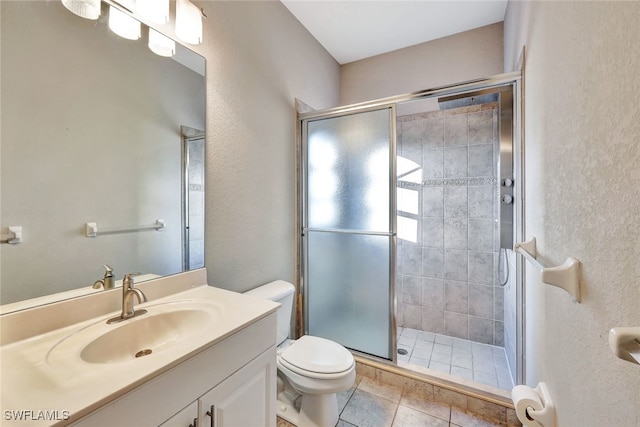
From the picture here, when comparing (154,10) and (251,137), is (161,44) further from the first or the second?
(251,137)

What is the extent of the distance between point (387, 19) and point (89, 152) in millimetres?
2222

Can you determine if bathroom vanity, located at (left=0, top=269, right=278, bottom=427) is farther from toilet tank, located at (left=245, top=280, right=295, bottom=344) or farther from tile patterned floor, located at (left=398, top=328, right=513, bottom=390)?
tile patterned floor, located at (left=398, top=328, right=513, bottom=390)

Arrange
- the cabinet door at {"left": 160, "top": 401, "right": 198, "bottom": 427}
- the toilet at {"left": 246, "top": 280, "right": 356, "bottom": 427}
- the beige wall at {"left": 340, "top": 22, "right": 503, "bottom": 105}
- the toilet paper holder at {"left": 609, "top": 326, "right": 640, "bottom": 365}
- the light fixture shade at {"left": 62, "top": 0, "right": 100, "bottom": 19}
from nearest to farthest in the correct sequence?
the toilet paper holder at {"left": 609, "top": 326, "right": 640, "bottom": 365}
the cabinet door at {"left": 160, "top": 401, "right": 198, "bottom": 427}
the light fixture shade at {"left": 62, "top": 0, "right": 100, "bottom": 19}
the toilet at {"left": 246, "top": 280, "right": 356, "bottom": 427}
the beige wall at {"left": 340, "top": 22, "right": 503, "bottom": 105}

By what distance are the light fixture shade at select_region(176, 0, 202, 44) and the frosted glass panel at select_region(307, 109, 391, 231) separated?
1014 millimetres

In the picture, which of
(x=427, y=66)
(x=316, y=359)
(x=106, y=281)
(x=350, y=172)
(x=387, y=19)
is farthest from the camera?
(x=427, y=66)

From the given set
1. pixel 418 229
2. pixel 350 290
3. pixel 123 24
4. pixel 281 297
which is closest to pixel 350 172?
pixel 350 290

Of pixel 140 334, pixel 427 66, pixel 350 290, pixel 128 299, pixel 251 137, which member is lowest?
pixel 350 290

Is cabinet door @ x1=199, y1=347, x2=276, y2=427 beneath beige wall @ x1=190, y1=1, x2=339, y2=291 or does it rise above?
beneath

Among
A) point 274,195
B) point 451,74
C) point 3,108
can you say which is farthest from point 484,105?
point 3,108

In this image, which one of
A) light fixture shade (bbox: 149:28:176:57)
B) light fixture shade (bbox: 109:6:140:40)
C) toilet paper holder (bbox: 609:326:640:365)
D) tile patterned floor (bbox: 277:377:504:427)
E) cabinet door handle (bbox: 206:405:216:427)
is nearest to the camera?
toilet paper holder (bbox: 609:326:640:365)

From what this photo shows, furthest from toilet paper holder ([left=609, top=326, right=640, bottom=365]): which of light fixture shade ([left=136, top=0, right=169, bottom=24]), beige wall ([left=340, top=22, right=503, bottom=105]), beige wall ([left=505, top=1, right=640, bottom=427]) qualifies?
beige wall ([left=340, top=22, right=503, bottom=105])

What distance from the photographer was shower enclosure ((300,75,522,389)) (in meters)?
1.81

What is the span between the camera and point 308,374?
4.47 feet

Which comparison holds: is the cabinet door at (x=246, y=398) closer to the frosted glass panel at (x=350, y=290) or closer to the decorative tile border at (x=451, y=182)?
the frosted glass panel at (x=350, y=290)
